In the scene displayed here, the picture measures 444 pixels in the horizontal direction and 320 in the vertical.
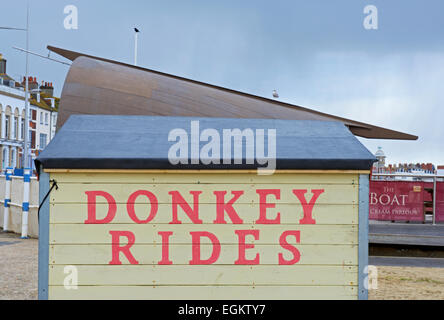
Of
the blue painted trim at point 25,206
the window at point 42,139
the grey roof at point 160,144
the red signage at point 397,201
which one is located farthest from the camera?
the window at point 42,139

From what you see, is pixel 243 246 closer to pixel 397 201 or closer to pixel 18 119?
pixel 397 201

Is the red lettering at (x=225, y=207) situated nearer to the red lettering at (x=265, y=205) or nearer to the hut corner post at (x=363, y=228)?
the red lettering at (x=265, y=205)

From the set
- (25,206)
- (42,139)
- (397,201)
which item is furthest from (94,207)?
(42,139)

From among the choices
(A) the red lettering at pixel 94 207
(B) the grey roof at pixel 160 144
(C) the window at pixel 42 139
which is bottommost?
(A) the red lettering at pixel 94 207

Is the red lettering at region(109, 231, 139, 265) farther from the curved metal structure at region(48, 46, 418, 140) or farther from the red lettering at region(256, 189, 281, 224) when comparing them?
the curved metal structure at region(48, 46, 418, 140)

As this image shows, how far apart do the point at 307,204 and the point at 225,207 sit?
676mm

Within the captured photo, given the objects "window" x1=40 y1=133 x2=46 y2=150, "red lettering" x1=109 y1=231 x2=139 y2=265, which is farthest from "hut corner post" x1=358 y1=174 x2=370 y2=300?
"window" x1=40 y1=133 x2=46 y2=150

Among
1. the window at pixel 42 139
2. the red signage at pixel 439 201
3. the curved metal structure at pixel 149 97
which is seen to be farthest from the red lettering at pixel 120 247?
the window at pixel 42 139

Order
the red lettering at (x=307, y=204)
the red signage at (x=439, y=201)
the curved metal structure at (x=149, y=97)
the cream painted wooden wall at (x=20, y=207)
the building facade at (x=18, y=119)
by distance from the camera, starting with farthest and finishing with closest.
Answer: the building facade at (x=18, y=119)
the red signage at (x=439, y=201)
the cream painted wooden wall at (x=20, y=207)
the curved metal structure at (x=149, y=97)
the red lettering at (x=307, y=204)

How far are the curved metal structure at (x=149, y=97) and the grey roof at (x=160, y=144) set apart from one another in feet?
16.5

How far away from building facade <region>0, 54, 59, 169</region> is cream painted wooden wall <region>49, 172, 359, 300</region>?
179ft

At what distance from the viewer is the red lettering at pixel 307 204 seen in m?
4.52
